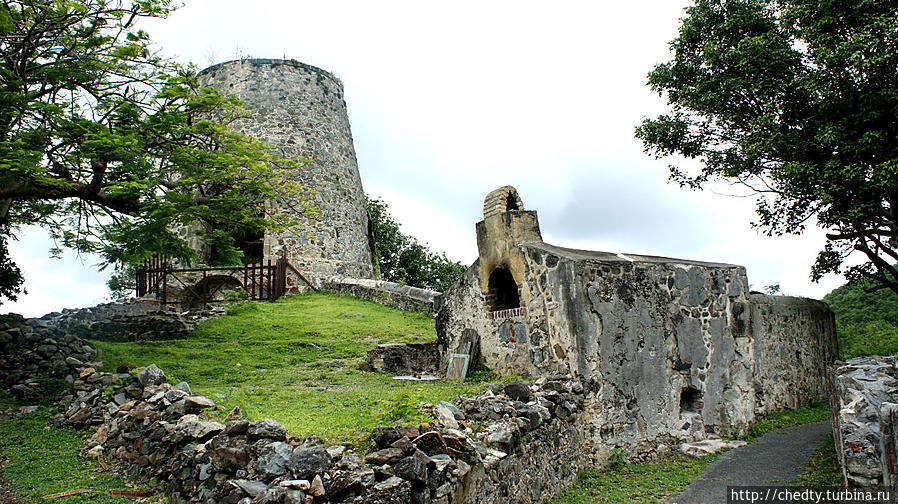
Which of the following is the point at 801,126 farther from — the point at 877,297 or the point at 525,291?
the point at 877,297

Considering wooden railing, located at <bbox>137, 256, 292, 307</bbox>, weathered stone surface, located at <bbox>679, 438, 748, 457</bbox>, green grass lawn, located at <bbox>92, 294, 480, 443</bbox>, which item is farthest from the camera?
wooden railing, located at <bbox>137, 256, 292, 307</bbox>

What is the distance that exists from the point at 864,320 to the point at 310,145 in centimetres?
2280

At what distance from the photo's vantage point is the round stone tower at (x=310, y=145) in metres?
21.7

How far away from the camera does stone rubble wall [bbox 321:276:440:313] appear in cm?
1795

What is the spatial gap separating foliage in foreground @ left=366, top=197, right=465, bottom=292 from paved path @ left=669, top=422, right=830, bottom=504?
2020 cm

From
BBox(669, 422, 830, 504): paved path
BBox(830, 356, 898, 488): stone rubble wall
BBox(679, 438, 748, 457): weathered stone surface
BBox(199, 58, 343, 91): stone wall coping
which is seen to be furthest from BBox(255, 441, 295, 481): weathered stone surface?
BBox(199, 58, 343, 91): stone wall coping

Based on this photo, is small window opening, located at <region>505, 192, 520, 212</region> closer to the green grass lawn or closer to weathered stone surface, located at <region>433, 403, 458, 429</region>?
the green grass lawn

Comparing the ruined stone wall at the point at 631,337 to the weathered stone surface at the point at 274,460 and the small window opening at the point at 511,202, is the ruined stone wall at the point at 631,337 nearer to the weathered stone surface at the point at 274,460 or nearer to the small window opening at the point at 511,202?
the small window opening at the point at 511,202

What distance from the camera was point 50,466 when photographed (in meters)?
6.68

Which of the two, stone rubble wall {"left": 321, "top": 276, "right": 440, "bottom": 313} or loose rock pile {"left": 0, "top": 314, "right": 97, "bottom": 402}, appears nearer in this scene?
loose rock pile {"left": 0, "top": 314, "right": 97, "bottom": 402}

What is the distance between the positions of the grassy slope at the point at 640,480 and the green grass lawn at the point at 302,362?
70.2 inches

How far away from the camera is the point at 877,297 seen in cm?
2425

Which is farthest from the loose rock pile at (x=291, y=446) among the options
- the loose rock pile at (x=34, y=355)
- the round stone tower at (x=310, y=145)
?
the round stone tower at (x=310, y=145)

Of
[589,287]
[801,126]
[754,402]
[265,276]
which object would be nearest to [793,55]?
[801,126]
